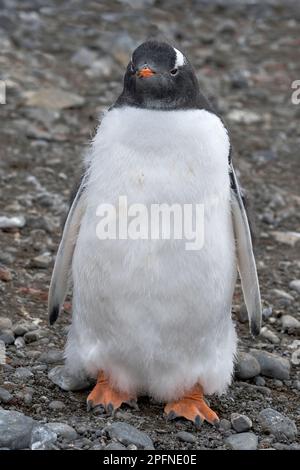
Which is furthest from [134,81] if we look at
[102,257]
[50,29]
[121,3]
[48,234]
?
[121,3]

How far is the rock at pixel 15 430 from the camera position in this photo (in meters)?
3.96

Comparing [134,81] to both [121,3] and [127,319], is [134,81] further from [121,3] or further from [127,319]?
[121,3]

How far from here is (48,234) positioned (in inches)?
259

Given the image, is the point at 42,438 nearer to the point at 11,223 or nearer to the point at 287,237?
the point at 11,223

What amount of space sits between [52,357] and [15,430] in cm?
98

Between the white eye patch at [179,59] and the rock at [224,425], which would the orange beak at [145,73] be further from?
the rock at [224,425]

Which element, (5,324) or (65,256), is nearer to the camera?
(65,256)

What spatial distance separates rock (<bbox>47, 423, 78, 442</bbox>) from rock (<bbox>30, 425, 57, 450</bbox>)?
0.04 metres

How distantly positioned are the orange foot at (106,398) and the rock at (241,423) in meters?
0.47

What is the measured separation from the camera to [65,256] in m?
4.84

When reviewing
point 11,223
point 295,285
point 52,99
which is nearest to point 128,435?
point 295,285

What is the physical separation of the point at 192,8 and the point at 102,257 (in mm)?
8644

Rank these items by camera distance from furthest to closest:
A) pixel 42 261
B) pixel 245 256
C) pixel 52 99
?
pixel 52 99, pixel 42 261, pixel 245 256

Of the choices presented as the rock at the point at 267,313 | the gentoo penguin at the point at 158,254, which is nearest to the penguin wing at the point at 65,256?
the gentoo penguin at the point at 158,254
